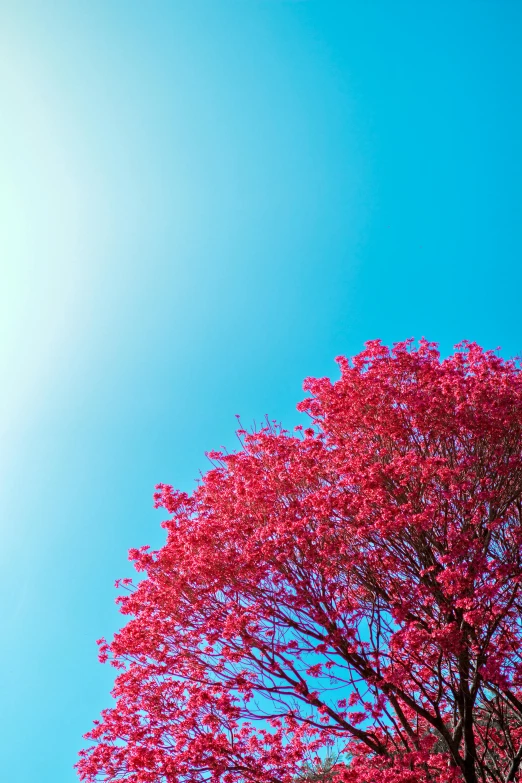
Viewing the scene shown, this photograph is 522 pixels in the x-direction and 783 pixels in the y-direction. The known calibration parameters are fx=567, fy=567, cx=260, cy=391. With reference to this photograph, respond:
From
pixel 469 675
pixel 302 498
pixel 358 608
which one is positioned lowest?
pixel 469 675

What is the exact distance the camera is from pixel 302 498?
29.9 ft

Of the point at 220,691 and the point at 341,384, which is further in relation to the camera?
the point at 341,384

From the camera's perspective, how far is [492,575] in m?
7.65

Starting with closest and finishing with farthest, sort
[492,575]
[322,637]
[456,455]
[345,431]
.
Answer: [492,575], [322,637], [456,455], [345,431]

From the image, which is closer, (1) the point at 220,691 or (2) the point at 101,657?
(1) the point at 220,691

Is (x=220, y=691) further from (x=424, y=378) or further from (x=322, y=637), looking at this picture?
(x=424, y=378)

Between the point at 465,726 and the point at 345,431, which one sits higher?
the point at 345,431

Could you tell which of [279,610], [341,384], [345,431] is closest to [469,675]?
[279,610]

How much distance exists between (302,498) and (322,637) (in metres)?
2.06

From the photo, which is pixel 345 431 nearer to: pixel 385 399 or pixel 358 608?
pixel 385 399

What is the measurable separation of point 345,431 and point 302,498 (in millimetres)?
1480

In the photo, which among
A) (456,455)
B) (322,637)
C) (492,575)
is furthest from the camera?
(456,455)

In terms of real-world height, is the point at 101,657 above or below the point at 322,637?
above

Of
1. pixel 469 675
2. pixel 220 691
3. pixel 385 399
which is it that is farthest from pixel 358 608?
pixel 385 399
